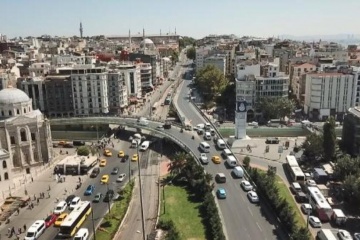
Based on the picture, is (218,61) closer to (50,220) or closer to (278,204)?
(278,204)

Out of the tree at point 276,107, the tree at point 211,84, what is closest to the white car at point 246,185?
the tree at point 276,107

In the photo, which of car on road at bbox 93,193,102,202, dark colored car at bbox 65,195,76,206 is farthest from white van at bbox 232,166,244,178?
dark colored car at bbox 65,195,76,206

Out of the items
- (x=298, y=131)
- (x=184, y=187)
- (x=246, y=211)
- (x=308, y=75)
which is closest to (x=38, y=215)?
(x=184, y=187)

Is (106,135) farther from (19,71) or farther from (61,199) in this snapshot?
(19,71)

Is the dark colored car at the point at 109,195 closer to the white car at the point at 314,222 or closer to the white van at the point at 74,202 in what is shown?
the white van at the point at 74,202

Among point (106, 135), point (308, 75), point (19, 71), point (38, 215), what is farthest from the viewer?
point (19, 71)

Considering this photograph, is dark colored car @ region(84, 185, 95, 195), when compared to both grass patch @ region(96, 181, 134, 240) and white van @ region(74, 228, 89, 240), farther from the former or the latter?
white van @ region(74, 228, 89, 240)
